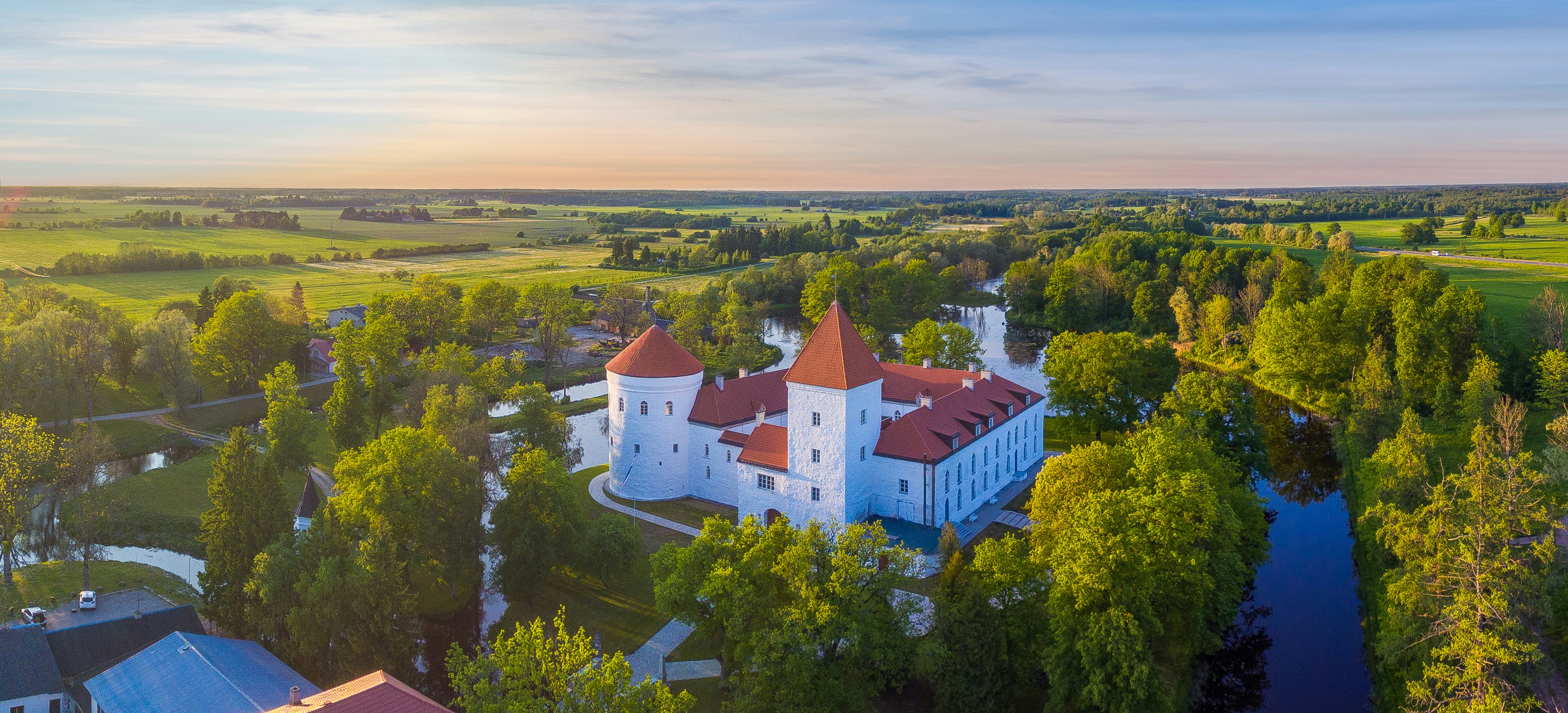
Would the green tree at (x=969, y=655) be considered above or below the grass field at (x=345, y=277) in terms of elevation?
below

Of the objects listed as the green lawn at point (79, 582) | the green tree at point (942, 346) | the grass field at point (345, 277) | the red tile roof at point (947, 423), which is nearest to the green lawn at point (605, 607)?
the red tile roof at point (947, 423)

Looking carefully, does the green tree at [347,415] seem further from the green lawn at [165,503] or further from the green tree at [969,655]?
the green tree at [969,655]

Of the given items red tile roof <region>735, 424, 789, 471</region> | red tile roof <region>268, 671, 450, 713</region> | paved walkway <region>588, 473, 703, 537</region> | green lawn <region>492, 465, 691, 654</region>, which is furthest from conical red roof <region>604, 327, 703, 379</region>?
red tile roof <region>268, 671, 450, 713</region>

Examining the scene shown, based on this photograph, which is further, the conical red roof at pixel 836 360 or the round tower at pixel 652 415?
the round tower at pixel 652 415

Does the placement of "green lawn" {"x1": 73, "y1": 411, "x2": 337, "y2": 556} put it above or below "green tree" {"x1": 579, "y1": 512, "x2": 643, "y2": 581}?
below

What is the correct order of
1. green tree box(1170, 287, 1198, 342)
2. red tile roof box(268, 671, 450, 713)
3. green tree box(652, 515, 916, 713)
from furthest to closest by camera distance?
green tree box(1170, 287, 1198, 342)
green tree box(652, 515, 916, 713)
red tile roof box(268, 671, 450, 713)

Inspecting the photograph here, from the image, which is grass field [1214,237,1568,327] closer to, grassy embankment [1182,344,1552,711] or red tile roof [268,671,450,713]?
grassy embankment [1182,344,1552,711]
